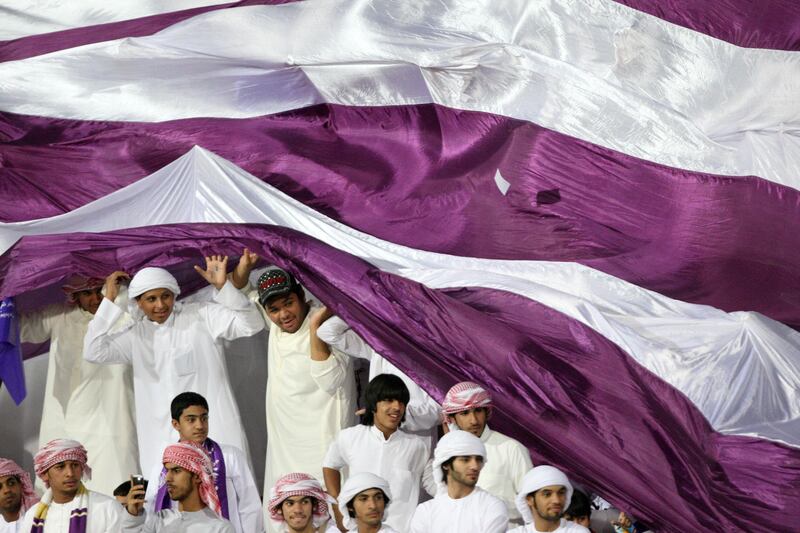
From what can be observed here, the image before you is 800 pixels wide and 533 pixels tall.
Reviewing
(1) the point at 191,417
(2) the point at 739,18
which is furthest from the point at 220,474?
(2) the point at 739,18

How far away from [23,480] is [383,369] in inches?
70.5

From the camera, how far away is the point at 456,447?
24.7ft

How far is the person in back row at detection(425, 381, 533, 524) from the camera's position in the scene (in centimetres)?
791

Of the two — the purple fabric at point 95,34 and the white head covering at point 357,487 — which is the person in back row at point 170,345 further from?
the purple fabric at point 95,34

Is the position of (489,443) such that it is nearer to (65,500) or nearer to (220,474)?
(220,474)

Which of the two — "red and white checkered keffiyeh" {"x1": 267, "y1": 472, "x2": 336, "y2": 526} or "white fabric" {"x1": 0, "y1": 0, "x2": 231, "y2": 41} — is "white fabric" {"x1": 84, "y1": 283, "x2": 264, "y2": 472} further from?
"white fabric" {"x1": 0, "y1": 0, "x2": 231, "y2": 41}

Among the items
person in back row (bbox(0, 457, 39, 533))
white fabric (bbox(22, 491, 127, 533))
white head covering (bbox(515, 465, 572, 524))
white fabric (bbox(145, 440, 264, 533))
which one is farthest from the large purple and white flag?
white fabric (bbox(22, 491, 127, 533))

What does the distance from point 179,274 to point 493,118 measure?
1829 mm

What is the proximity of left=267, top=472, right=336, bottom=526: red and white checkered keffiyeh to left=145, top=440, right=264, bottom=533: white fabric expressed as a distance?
60 cm

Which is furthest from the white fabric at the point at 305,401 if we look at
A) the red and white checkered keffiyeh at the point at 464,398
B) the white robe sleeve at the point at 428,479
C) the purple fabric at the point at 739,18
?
the purple fabric at the point at 739,18

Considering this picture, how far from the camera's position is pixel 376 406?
26.7ft

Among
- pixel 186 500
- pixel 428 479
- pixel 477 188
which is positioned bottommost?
pixel 186 500

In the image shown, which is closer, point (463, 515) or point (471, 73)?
point (463, 515)

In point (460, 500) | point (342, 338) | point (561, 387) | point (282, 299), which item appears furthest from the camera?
point (282, 299)
